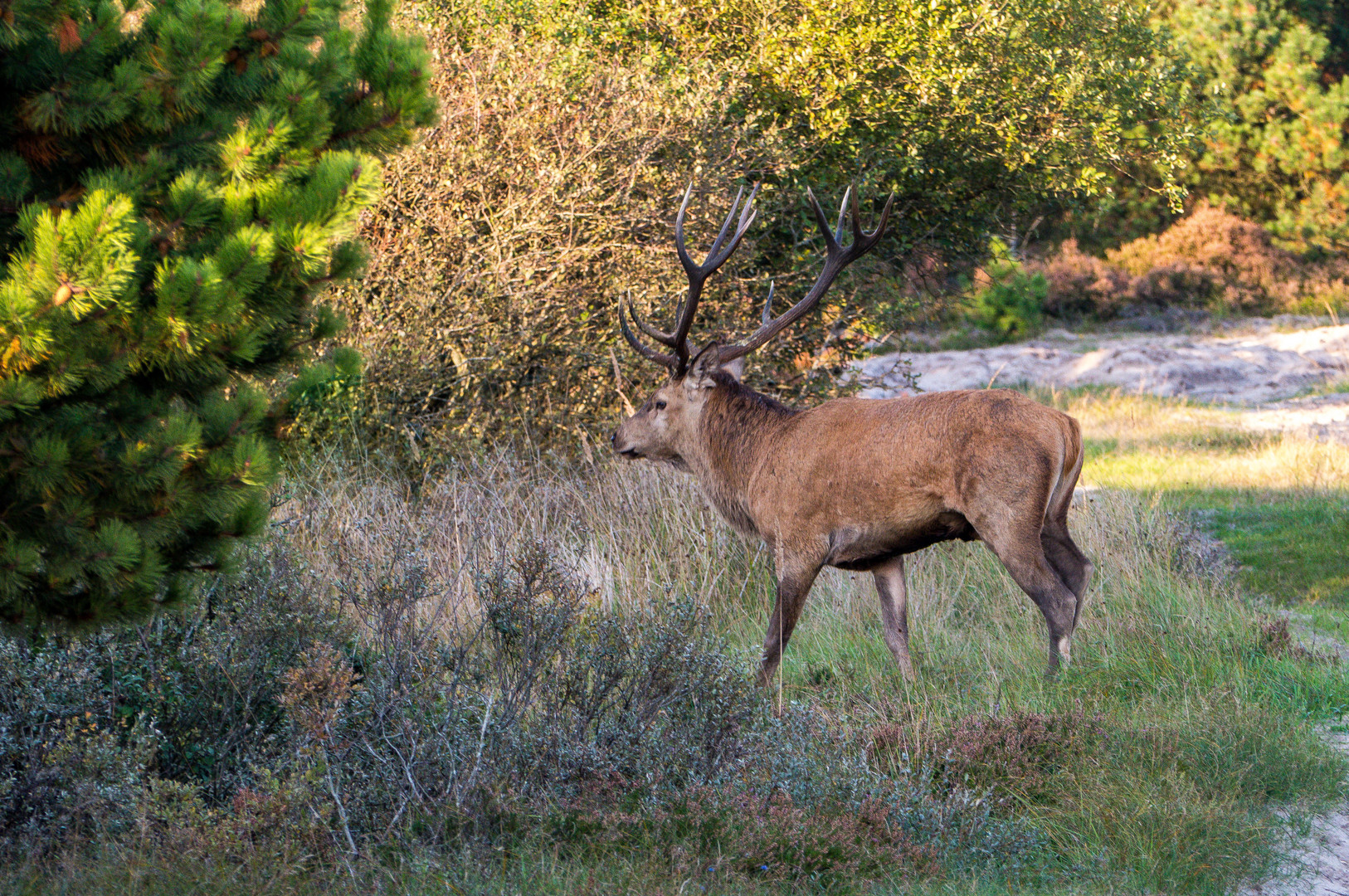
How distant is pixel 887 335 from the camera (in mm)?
10883

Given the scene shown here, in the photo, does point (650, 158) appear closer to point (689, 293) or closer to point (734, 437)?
point (689, 293)

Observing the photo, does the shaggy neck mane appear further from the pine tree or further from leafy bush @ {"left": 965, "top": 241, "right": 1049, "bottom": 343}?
leafy bush @ {"left": 965, "top": 241, "right": 1049, "bottom": 343}

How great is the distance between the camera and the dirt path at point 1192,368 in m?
17.2

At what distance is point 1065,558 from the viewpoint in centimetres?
657

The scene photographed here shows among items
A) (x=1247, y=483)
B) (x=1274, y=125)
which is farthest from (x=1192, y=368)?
(x=1274, y=125)

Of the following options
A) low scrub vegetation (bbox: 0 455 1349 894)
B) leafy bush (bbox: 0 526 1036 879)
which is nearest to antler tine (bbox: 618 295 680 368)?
low scrub vegetation (bbox: 0 455 1349 894)

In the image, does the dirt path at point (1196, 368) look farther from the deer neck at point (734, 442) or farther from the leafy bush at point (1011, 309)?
the deer neck at point (734, 442)

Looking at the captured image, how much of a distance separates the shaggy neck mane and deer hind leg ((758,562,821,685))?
0.71 m

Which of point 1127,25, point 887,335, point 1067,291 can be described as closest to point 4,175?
point 887,335

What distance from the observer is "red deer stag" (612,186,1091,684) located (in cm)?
607

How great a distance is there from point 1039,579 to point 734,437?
192cm

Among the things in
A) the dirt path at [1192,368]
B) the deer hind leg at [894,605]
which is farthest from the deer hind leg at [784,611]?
the dirt path at [1192,368]

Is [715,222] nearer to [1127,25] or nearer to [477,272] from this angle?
[477,272]

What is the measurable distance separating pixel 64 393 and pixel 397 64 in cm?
146
